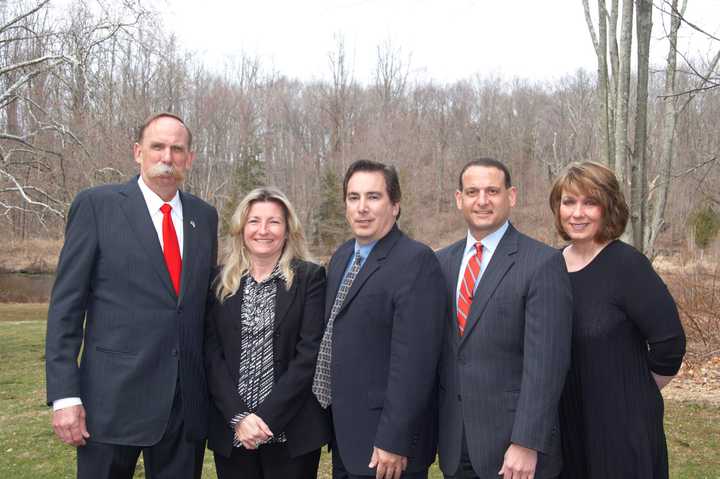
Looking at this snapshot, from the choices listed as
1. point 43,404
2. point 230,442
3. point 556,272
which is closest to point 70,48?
point 43,404

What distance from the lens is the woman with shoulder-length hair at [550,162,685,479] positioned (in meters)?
3.00

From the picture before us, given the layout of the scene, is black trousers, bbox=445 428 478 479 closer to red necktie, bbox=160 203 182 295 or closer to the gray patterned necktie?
the gray patterned necktie

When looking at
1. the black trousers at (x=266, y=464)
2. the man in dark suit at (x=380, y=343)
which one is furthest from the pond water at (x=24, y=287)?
the man in dark suit at (x=380, y=343)

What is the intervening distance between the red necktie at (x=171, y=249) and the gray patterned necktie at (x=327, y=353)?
2.73 feet

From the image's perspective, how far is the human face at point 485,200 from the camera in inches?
120

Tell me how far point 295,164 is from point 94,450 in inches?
1803

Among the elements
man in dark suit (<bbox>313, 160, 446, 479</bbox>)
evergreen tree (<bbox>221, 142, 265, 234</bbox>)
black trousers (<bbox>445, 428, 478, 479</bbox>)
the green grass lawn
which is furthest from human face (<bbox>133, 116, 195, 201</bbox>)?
evergreen tree (<bbox>221, 142, 265, 234</bbox>)

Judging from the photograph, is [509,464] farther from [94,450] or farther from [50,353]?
[50,353]

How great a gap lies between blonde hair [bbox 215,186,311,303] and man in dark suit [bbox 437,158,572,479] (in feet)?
3.10

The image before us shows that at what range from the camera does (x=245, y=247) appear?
354cm

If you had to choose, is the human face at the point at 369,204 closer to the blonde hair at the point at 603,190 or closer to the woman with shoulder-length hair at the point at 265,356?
the woman with shoulder-length hair at the point at 265,356

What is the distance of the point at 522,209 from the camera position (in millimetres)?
41031

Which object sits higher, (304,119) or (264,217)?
(304,119)

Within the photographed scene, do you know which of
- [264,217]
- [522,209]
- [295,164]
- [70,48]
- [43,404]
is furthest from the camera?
[295,164]
